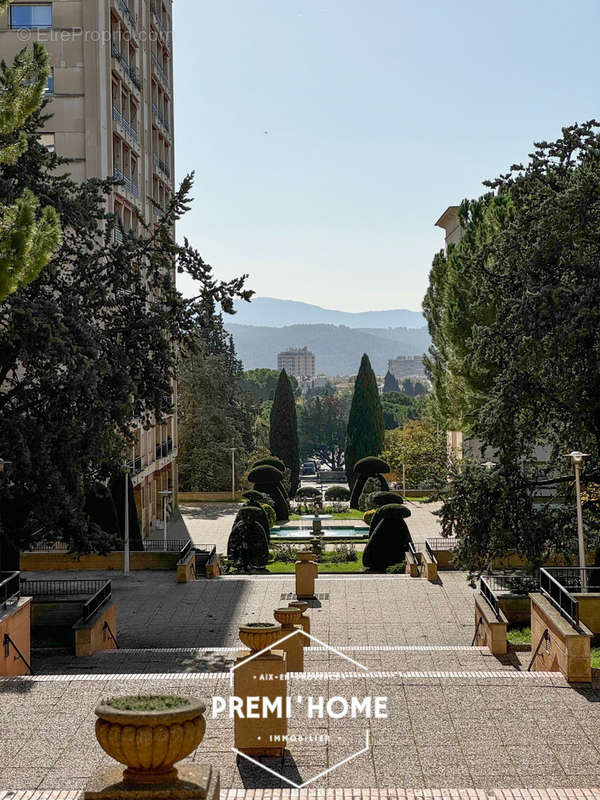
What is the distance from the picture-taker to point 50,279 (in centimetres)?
2214

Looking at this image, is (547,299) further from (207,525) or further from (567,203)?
(207,525)

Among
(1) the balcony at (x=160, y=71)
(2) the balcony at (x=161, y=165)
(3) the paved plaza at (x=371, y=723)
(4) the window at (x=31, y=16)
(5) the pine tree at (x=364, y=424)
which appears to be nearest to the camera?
(3) the paved plaza at (x=371, y=723)

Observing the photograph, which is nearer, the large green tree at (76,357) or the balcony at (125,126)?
the large green tree at (76,357)

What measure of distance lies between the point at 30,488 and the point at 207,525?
25.8 meters

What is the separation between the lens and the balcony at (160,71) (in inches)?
1854

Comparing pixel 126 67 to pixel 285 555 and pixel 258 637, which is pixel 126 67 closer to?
pixel 285 555

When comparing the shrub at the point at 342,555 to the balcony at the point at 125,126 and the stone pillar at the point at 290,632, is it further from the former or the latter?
the stone pillar at the point at 290,632

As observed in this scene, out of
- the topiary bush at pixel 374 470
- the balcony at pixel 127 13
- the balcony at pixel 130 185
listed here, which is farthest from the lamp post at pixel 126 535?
the topiary bush at pixel 374 470

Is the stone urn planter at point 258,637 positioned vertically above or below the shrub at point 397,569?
above

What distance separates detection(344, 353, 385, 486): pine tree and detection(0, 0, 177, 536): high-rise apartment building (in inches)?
853

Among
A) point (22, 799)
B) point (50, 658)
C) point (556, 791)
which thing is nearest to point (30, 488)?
point (50, 658)

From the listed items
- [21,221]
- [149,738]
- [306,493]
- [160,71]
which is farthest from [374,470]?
[149,738]

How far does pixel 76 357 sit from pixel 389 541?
50.1 feet

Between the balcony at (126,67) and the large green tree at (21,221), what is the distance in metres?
25.2
